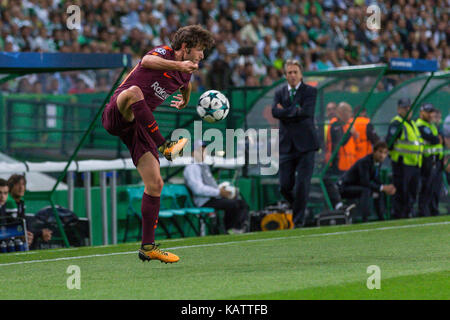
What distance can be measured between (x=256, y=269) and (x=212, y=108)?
2500mm

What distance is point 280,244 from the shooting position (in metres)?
9.42

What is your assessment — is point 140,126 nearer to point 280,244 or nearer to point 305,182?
point 280,244

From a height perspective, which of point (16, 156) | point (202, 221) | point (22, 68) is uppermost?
point (22, 68)

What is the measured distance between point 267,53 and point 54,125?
26.0 feet

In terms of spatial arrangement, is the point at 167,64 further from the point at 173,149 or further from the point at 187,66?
the point at 173,149

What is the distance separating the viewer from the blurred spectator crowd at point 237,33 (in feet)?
52.9

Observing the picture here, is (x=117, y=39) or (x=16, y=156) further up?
(x=117, y=39)

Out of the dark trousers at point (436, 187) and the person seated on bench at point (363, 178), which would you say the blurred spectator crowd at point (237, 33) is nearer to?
the person seated on bench at point (363, 178)

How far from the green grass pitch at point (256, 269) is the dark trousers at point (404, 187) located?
13.2 feet

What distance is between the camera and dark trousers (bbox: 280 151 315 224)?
468 inches

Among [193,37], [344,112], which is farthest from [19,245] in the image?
[344,112]

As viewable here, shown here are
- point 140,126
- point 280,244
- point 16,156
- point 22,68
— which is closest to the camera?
point 140,126
